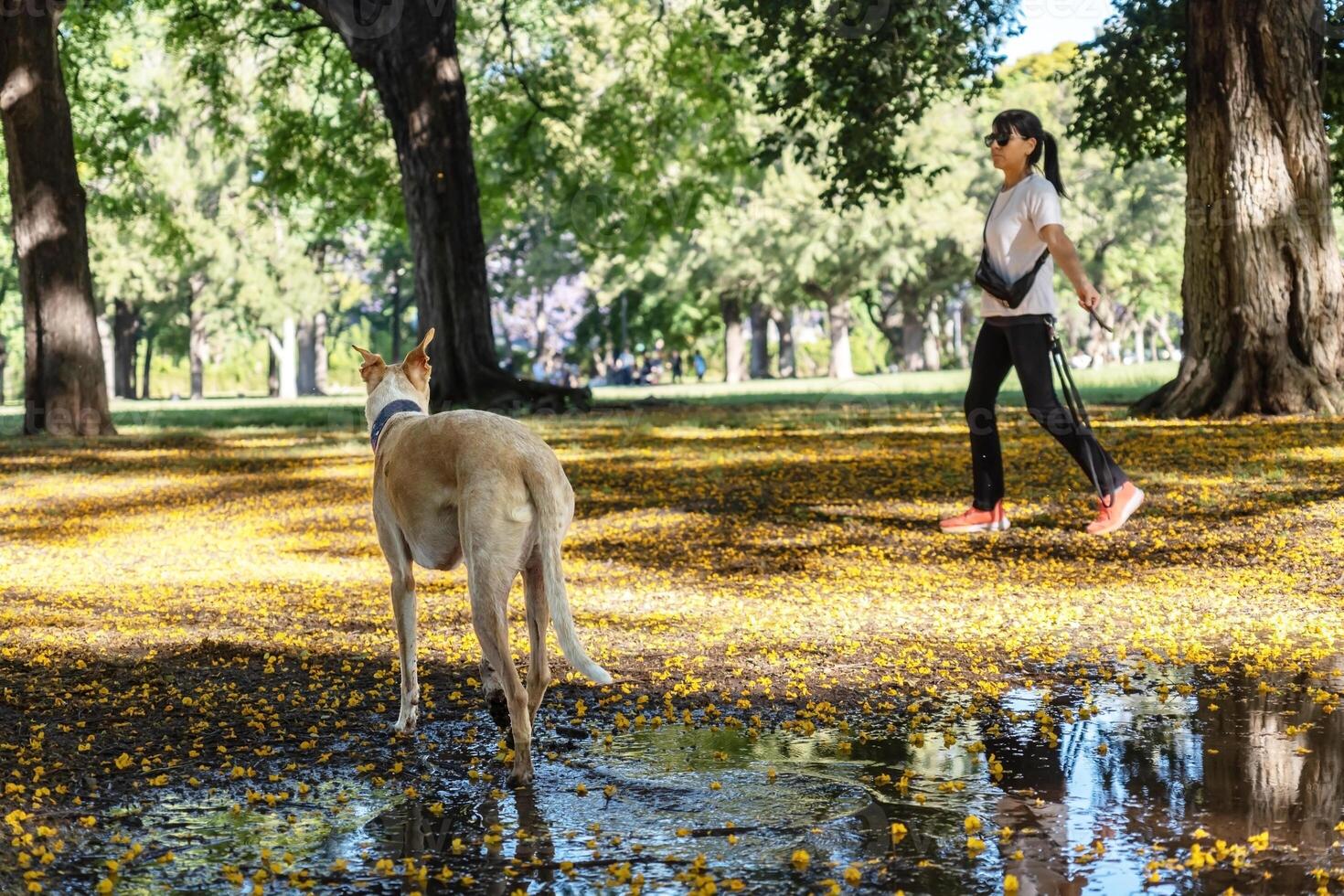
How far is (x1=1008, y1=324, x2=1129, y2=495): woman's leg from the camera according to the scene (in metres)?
9.70

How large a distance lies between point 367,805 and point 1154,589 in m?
5.20

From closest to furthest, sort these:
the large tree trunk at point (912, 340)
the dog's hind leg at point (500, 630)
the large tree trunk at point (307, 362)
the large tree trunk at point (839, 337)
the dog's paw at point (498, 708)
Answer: the dog's hind leg at point (500, 630) < the dog's paw at point (498, 708) < the large tree trunk at point (839, 337) < the large tree trunk at point (912, 340) < the large tree trunk at point (307, 362)

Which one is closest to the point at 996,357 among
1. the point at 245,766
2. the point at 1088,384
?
the point at 245,766

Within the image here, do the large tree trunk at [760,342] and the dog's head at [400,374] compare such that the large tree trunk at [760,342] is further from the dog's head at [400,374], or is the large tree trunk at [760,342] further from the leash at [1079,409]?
the dog's head at [400,374]

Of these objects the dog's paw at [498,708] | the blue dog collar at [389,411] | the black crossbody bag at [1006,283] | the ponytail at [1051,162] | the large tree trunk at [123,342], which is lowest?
the dog's paw at [498,708]

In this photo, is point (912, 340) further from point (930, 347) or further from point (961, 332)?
point (961, 332)

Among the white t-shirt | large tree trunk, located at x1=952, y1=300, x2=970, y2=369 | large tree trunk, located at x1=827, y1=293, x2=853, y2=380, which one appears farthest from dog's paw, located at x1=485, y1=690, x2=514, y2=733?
large tree trunk, located at x1=952, y1=300, x2=970, y2=369

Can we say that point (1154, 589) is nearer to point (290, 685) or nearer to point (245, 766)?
point (290, 685)

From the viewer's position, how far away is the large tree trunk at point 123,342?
224 ft

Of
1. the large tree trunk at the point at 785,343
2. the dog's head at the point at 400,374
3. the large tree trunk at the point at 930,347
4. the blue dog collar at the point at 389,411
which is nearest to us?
the blue dog collar at the point at 389,411

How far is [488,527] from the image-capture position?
5.11m

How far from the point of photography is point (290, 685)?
689cm

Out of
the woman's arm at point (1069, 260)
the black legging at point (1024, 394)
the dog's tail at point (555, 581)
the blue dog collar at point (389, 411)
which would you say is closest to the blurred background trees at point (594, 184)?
the black legging at point (1024, 394)

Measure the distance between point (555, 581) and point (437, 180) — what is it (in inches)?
740
